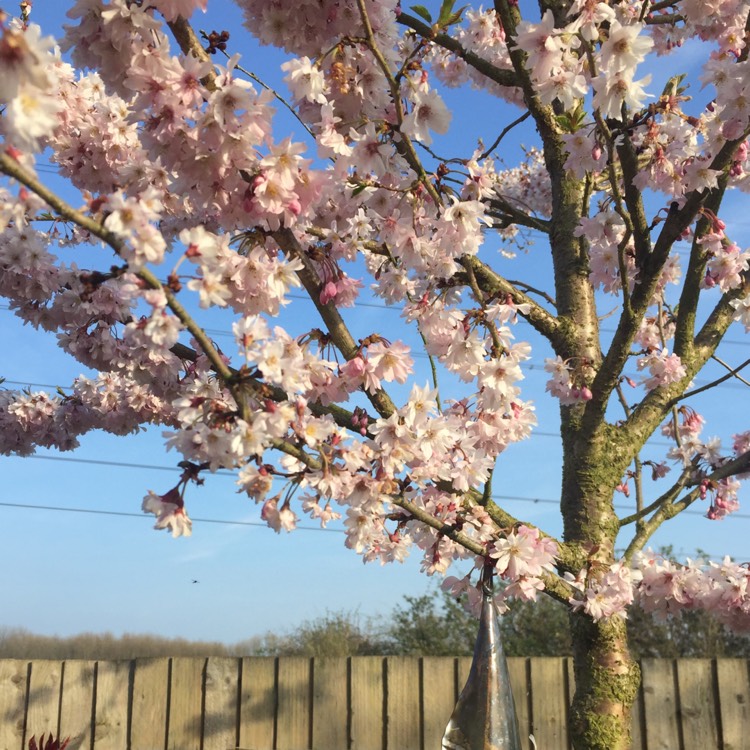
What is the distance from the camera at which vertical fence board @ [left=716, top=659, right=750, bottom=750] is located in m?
4.20

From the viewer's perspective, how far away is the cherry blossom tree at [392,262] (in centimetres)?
142

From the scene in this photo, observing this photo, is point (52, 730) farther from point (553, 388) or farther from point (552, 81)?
point (552, 81)

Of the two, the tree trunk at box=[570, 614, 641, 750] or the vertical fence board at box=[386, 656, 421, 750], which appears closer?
the tree trunk at box=[570, 614, 641, 750]

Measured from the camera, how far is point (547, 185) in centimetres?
684

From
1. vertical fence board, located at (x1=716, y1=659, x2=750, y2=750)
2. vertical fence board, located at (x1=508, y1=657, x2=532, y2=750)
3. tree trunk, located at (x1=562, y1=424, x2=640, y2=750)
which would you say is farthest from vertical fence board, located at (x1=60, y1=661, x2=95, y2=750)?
vertical fence board, located at (x1=716, y1=659, x2=750, y2=750)

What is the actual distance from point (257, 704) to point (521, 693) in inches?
56.5

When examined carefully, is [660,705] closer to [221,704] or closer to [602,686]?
[602,686]

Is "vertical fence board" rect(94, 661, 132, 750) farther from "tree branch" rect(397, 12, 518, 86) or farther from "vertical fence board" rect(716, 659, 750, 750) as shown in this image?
"tree branch" rect(397, 12, 518, 86)

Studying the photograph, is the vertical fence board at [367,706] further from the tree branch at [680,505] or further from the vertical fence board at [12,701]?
the vertical fence board at [12,701]

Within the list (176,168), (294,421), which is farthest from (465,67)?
(294,421)

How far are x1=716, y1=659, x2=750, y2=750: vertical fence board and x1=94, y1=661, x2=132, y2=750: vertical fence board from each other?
328 cm

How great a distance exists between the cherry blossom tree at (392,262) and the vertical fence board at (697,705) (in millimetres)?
866

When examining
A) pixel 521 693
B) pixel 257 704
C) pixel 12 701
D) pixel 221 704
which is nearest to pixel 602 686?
pixel 521 693

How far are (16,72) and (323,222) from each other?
4.20ft
